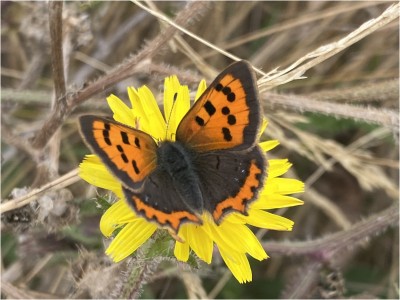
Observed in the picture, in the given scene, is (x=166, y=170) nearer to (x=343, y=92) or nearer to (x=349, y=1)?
(x=343, y=92)

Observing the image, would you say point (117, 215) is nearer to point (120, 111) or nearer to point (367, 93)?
point (120, 111)

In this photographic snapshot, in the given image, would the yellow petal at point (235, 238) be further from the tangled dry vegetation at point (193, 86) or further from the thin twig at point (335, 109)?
the thin twig at point (335, 109)

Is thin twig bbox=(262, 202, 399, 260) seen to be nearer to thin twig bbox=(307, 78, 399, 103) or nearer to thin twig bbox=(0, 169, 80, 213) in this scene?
thin twig bbox=(307, 78, 399, 103)

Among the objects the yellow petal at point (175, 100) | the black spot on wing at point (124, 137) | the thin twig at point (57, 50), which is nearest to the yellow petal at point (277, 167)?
the yellow petal at point (175, 100)

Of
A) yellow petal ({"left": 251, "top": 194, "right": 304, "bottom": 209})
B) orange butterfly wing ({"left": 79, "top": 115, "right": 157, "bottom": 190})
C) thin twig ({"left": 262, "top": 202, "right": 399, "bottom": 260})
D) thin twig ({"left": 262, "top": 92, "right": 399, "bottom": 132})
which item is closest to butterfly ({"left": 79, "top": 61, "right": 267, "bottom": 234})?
orange butterfly wing ({"left": 79, "top": 115, "right": 157, "bottom": 190})

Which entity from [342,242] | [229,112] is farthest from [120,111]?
[342,242]

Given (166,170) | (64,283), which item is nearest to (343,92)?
(166,170)
